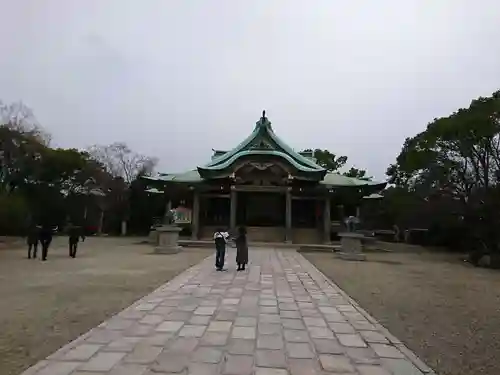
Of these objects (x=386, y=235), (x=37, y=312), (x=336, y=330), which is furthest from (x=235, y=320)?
(x=386, y=235)

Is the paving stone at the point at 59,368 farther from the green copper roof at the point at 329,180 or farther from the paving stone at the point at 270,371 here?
the green copper roof at the point at 329,180

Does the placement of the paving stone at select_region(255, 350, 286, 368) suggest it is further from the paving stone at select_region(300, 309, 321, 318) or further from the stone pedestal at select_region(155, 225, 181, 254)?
the stone pedestal at select_region(155, 225, 181, 254)

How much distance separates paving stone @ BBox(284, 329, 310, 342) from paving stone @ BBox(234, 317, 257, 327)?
557 mm

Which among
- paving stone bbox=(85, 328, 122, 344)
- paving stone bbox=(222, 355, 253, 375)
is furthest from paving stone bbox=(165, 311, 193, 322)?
paving stone bbox=(222, 355, 253, 375)

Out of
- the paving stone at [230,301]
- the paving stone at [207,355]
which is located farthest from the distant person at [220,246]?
the paving stone at [207,355]

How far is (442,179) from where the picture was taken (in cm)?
2539

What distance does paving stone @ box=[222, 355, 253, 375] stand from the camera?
14.8 feet

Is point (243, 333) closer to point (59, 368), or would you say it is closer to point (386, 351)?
point (386, 351)

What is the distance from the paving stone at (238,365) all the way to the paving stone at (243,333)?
0.88 m

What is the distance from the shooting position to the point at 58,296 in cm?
891

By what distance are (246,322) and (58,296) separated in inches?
164

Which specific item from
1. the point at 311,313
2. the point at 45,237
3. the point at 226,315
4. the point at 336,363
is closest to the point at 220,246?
the point at 311,313

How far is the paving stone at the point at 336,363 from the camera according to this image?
473 centimetres

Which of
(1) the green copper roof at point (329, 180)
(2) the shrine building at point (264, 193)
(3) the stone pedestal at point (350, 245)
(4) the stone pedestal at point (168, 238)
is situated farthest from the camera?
(1) the green copper roof at point (329, 180)
